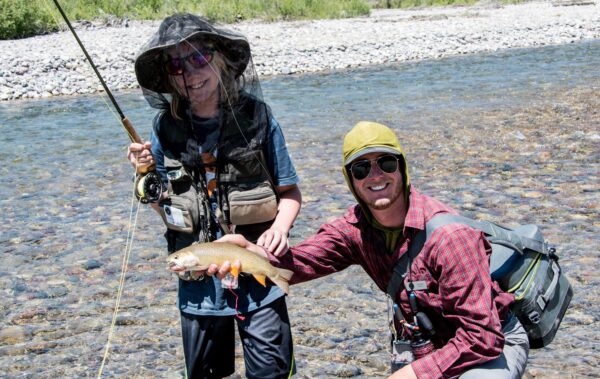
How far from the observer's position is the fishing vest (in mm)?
3471

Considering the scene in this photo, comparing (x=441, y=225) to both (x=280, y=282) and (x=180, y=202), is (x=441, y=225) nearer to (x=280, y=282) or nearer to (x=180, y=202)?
(x=280, y=282)

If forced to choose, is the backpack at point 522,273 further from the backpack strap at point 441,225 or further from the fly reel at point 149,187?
the fly reel at point 149,187

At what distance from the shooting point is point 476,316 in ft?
9.71

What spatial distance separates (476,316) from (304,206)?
6.57 metres

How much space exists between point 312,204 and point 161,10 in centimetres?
3075

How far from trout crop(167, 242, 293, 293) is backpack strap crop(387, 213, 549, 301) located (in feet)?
1.95

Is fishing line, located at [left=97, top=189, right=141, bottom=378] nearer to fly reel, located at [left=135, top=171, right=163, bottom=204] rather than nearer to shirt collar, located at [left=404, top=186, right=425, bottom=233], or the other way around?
A: fly reel, located at [left=135, top=171, right=163, bottom=204]

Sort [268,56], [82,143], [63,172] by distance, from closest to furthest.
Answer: [63,172] → [82,143] → [268,56]

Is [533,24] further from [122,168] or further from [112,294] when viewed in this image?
[112,294]

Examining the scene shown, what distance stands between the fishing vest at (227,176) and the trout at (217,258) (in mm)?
241

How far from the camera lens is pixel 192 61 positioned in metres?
3.45

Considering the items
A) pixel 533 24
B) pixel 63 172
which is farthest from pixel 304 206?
pixel 533 24

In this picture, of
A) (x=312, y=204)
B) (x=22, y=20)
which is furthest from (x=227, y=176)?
(x=22, y=20)

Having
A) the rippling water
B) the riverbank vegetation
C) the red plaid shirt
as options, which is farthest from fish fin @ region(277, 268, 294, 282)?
the riverbank vegetation
